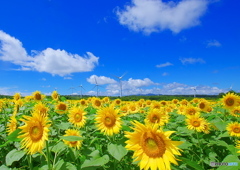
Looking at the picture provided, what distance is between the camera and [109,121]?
4332mm

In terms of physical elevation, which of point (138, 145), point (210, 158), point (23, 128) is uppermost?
point (23, 128)

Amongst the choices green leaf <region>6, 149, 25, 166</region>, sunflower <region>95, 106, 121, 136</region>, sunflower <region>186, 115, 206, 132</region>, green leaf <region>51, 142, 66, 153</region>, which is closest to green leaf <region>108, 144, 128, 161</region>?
green leaf <region>51, 142, 66, 153</region>

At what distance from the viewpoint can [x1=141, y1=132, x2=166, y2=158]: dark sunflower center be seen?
9.06 ft

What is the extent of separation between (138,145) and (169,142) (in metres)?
0.46

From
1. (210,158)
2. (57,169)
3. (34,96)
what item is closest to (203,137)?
(210,158)

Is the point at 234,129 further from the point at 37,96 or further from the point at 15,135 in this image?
the point at 37,96

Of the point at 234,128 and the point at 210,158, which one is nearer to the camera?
the point at 210,158

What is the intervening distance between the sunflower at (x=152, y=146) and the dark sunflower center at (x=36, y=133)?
1359 millimetres

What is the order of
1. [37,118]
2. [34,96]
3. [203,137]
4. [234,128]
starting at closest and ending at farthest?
1. [37,118]
2. [234,128]
3. [203,137]
4. [34,96]

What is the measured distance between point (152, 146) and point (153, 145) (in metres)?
0.02

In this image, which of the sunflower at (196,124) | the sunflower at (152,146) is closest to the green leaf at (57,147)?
the sunflower at (152,146)

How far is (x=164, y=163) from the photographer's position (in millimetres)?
2787

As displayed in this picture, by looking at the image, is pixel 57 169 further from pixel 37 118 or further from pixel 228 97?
pixel 228 97

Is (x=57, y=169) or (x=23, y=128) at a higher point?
(x=23, y=128)
